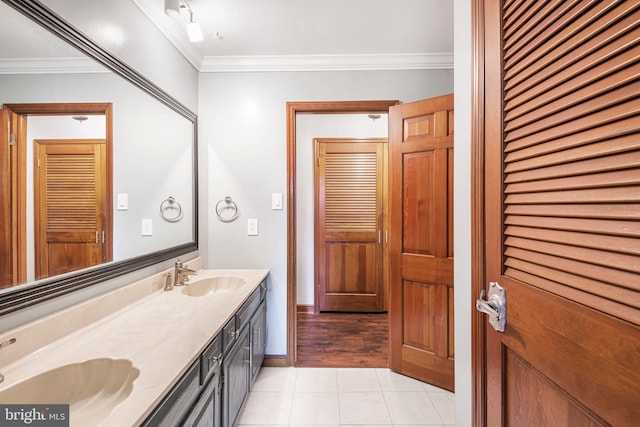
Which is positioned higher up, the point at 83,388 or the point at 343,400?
the point at 83,388

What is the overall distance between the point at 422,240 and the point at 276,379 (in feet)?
5.05

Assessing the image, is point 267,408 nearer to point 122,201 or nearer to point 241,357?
point 241,357

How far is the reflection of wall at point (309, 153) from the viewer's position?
3.66 metres

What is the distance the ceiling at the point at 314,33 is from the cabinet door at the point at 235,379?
200cm

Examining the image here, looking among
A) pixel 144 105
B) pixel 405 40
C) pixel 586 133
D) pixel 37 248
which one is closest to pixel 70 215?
pixel 37 248

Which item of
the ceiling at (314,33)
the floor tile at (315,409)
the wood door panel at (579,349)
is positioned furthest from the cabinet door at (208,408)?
the ceiling at (314,33)

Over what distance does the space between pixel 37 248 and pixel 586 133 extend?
1705 mm

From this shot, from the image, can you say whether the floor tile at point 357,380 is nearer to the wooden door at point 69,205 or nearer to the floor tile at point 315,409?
the floor tile at point 315,409

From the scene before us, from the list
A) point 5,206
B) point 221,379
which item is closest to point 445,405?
point 221,379

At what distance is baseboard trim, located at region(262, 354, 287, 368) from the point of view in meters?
2.48

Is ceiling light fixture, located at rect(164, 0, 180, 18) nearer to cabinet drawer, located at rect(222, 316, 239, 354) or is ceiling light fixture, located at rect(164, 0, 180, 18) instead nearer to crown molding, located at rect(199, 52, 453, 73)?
crown molding, located at rect(199, 52, 453, 73)

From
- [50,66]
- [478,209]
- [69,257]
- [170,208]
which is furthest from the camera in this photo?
[170,208]

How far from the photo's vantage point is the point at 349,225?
3.71m

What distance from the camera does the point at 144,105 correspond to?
5.76 ft
